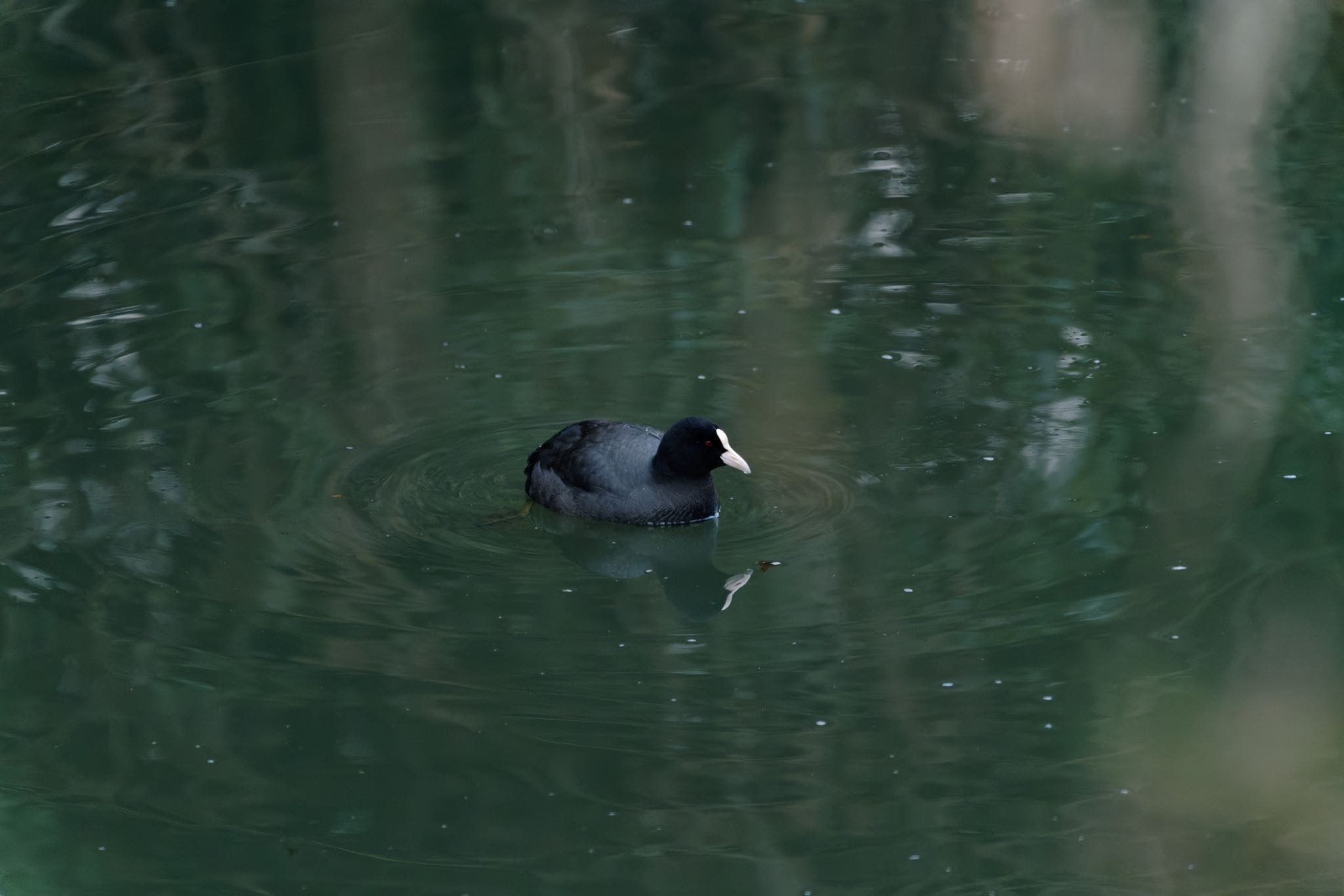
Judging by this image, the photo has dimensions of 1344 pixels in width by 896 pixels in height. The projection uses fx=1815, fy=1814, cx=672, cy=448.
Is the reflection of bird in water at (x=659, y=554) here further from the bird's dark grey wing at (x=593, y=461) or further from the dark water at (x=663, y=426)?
the bird's dark grey wing at (x=593, y=461)

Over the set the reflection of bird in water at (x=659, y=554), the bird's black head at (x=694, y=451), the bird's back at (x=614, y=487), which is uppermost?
the bird's black head at (x=694, y=451)

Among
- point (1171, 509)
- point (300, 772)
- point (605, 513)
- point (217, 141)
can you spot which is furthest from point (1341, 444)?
point (217, 141)

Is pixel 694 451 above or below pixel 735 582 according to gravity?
above

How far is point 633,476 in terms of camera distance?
8.55 metres

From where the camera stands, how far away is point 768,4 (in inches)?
635

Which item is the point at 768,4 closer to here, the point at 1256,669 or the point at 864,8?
the point at 864,8

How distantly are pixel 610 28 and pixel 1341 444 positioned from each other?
841cm

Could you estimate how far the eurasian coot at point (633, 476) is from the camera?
838 cm

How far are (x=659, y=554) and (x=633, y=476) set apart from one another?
40cm

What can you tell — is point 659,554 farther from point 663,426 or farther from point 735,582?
point 663,426

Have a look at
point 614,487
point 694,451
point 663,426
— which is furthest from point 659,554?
point 663,426

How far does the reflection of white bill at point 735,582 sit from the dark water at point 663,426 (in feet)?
0.04

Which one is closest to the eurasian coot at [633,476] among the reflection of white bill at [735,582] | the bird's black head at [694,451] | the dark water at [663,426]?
the bird's black head at [694,451]

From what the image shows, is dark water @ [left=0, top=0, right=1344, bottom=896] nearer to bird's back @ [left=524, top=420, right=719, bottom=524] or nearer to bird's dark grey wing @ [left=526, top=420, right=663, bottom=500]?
bird's back @ [left=524, top=420, right=719, bottom=524]
